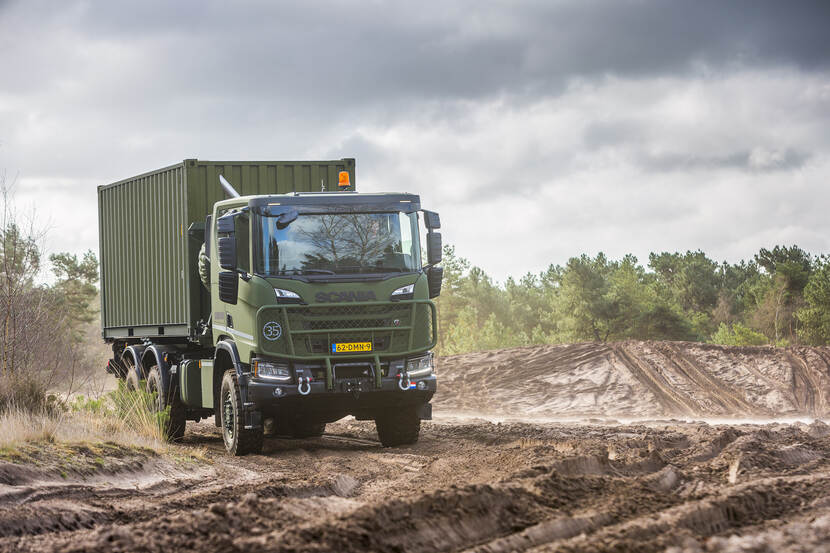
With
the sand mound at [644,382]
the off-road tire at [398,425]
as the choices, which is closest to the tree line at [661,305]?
the sand mound at [644,382]

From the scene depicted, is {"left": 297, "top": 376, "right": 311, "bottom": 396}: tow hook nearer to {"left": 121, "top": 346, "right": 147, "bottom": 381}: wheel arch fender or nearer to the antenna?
the antenna

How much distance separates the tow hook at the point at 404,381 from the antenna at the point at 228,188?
12.1 ft

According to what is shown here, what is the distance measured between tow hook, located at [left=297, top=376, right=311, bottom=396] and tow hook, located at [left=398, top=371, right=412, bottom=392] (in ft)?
3.88

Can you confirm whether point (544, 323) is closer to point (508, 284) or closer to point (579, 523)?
point (508, 284)

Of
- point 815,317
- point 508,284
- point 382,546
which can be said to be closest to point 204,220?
point 382,546

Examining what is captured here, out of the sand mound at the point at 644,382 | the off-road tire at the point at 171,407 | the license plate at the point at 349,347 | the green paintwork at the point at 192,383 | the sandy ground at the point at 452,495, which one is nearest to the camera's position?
the sandy ground at the point at 452,495

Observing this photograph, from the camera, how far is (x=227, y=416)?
508 inches

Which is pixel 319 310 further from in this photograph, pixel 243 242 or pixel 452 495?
pixel 452 495

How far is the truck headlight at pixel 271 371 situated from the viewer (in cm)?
1196

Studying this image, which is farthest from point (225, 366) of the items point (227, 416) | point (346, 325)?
point (346, 325)

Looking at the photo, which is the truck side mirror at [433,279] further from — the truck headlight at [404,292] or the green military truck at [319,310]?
the truck headlight at [404,292]

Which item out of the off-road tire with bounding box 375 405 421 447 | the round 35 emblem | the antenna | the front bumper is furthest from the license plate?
the antenna

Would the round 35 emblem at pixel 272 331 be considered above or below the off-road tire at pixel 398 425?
above

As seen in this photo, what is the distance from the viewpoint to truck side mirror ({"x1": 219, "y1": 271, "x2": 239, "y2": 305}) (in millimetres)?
12258
